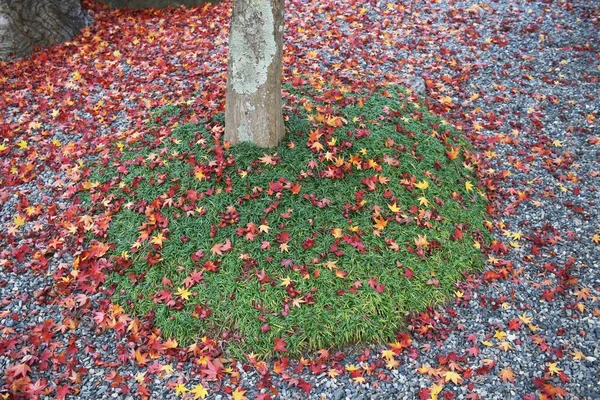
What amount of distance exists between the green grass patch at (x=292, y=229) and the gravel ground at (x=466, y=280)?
240 mm

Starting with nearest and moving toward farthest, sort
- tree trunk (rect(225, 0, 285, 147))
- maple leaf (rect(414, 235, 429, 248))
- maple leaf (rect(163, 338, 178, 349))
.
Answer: maple leaf (rect(163, 338, 178, 349)), tree trunk (rect(225, 0, 285, 147)), maple leaf (rect(414, 235, 429, 248))

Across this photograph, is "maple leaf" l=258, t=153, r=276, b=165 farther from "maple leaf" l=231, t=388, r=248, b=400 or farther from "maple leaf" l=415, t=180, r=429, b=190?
"maple leaf" l=231, t=388, r=248, b=400

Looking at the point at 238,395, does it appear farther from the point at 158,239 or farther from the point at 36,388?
the point at 158,239

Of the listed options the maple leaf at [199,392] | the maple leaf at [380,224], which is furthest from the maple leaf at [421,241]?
the maple leaf at [199,392]

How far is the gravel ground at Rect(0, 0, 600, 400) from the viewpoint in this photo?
3.40 metres

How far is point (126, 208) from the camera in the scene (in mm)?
4379

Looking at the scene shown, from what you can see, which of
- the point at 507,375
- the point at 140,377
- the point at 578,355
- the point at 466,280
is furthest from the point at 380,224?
the point at 140,377

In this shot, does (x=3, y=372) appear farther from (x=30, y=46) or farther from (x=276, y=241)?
(x=30, y=46)

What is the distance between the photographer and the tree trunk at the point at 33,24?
22.4 ft

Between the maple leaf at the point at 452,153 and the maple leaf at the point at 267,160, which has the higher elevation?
the maple leaf at the point at 267,160

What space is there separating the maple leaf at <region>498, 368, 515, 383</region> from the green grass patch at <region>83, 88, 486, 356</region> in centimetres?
72

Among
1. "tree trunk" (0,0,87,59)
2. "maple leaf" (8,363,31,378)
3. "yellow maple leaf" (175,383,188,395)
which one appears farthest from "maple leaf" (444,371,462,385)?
"tree trunk" (0,0,87,59)

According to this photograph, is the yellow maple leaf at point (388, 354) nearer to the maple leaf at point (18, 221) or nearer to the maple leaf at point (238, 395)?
the maple leaf at point (238, 395)

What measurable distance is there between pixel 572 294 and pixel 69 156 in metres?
5.14
